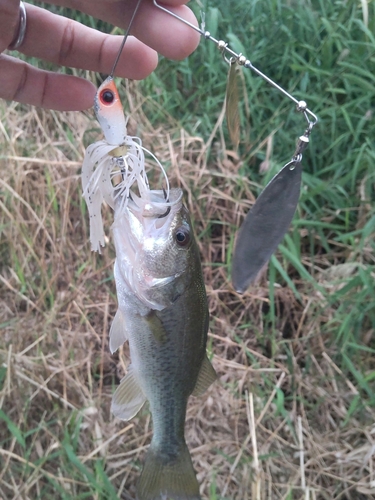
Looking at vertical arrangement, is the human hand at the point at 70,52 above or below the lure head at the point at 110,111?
below

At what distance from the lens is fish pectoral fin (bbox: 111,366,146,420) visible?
1271 mm

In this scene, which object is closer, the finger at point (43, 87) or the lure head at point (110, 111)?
the lure head at point (110, 111)

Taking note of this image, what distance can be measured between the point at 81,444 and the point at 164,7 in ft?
5.94

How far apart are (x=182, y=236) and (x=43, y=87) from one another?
89 centimetres

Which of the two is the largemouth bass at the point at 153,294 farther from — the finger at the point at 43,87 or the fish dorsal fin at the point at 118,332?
the finger at the point at 43,87

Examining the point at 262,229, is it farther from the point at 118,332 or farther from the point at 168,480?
the point at 168,480

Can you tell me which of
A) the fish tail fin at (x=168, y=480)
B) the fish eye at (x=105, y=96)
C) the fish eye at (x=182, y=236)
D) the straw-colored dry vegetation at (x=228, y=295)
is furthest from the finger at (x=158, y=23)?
the fish tail fin at (x=168, y=480)

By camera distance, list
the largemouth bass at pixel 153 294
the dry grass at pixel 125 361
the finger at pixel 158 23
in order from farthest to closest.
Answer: the dry grass at pixel 125 361
the finger at pixel 158 23
the largemouth bass at pixel 153 294

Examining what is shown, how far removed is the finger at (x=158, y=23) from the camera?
1194 millimetres

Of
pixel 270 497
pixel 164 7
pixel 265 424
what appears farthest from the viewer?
pixel 265 424

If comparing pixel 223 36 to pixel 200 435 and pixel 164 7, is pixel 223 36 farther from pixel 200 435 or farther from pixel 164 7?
pixel 200 435

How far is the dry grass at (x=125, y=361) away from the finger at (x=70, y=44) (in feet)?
2.59

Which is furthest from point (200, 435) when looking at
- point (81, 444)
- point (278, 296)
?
point (278, 296)

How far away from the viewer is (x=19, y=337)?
2268mm
